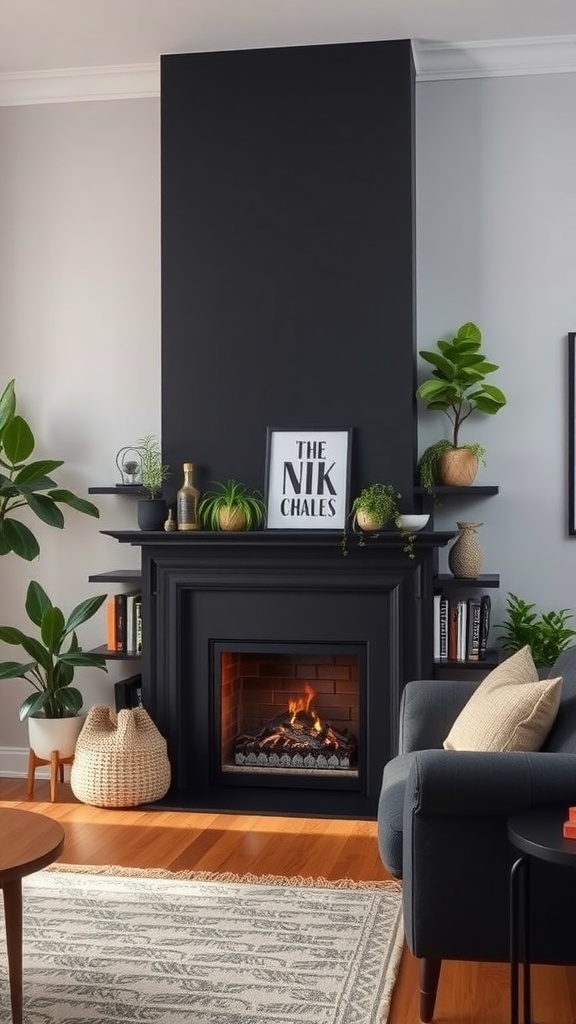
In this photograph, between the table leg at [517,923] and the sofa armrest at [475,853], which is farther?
the sofa armrest at [475,853]

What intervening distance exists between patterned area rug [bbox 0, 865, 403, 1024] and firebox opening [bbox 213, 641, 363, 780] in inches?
43.8

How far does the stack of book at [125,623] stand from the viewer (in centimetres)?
505

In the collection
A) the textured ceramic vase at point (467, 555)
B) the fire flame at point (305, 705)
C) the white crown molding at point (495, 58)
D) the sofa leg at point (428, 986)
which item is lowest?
the sofa leg at point (428, 986)

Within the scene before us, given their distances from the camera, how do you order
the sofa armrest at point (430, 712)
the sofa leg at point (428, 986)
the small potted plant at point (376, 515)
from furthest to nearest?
the small potted plant at point (376, 515)
the sofa armrest at point (430, 712)
the sofa leg at point (428, 986)

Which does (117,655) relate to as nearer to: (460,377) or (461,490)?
(461,490)

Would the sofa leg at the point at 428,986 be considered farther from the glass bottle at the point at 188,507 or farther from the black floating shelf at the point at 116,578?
the black floating shelf at the point at 116,578

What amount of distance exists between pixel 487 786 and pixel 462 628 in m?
2.11

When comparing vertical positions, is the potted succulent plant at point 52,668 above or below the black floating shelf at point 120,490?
below

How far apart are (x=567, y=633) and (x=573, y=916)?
84.0 inches

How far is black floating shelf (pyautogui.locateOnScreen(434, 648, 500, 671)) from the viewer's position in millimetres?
4672

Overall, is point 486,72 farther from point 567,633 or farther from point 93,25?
point 567,633

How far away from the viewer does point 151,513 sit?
487cm

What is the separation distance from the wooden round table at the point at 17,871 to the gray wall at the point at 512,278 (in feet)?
8.83

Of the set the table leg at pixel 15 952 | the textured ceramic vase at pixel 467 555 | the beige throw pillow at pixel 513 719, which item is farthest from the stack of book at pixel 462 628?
the table leg at pixel 15 952
